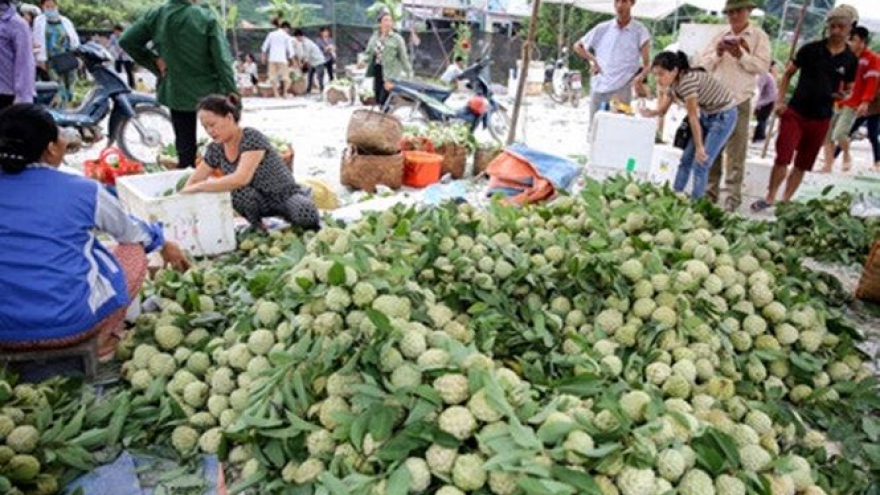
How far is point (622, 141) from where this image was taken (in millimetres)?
4969

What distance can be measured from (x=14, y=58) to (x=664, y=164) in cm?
494

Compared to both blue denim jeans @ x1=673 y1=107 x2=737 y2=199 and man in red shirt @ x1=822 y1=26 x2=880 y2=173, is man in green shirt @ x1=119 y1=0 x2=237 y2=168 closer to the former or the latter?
blue denim jeans @ x1=673 y1=107 x2=737 y2=199

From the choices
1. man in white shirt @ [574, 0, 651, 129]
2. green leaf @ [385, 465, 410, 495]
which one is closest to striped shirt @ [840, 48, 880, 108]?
man in white shirt @ [574, 0, 651, 129]

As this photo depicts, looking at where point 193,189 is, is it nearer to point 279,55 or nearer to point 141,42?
point 141,42

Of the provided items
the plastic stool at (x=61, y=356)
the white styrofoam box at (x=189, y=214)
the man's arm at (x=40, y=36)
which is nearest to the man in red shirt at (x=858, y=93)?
the white styrofoam box at (x=189, y=214)

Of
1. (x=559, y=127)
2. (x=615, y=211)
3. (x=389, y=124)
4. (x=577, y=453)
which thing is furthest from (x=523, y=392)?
(x=559, y=127)

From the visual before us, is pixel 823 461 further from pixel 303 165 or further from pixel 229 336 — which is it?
pixel 303 165

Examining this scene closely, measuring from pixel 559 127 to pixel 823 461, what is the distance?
8639mm

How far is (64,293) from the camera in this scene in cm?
201

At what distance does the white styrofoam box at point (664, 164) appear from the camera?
531 cm

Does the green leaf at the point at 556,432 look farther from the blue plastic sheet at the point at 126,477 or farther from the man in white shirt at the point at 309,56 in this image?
the man in white shirt at the point at 309,56

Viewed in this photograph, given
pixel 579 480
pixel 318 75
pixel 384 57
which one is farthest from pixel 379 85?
pixel 579 480

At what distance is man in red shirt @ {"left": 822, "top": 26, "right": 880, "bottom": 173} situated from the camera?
19.3 feet

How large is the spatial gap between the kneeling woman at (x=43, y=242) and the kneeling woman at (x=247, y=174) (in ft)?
3.98
